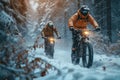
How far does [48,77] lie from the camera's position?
6371 mm

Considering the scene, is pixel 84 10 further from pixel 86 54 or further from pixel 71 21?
pixel 86 54

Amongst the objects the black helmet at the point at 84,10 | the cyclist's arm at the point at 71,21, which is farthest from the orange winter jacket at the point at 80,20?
the black helmet at the point at 84,10

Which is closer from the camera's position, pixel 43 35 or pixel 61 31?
pixel 43 35

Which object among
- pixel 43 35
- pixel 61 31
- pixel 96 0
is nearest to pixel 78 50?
pixel 43 35

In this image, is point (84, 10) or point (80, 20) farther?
point (80, 20)

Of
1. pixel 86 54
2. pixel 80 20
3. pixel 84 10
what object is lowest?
pixel 86 54

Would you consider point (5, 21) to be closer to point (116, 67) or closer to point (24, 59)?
point (24, 59)

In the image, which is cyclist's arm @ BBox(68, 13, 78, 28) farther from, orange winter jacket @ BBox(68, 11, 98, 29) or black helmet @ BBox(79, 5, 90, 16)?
black helmet @ BBox(79, 5, 90, 16)

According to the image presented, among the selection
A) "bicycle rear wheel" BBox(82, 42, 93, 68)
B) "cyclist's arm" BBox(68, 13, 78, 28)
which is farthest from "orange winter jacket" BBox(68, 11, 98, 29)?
"bicycle rear wheel" BBox(82, 42, 93, 68)

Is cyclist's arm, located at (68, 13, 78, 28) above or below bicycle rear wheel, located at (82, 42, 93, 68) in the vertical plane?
above

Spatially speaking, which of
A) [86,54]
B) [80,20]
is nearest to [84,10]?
[80,20]

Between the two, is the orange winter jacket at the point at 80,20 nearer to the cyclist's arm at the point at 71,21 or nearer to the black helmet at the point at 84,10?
the cyclist's arm at the point at 71,21

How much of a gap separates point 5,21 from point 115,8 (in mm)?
24625

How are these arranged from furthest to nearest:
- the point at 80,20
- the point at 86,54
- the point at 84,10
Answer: the point at 80,20 < the point at 84,10 < the point at 86,54
